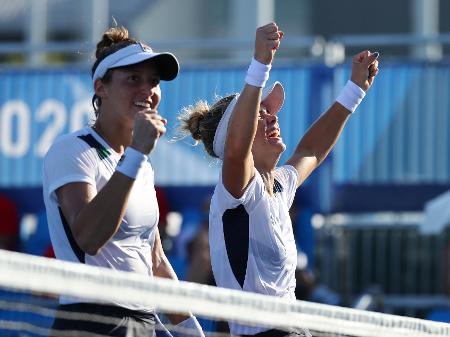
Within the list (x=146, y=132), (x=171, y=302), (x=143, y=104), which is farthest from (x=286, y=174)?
(x=171, y=302)

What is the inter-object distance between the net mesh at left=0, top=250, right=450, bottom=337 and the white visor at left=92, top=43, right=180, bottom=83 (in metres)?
0.95

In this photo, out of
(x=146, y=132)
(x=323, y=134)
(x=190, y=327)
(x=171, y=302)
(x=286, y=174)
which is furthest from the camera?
(x=323, y=134)

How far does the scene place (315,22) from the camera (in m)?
20.3

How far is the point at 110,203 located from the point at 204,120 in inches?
47.3

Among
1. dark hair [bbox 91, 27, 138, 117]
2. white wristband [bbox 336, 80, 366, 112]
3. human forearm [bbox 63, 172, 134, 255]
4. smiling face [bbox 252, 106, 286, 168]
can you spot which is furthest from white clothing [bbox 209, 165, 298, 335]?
white wristband [bbox 336, 80, 366, 112]

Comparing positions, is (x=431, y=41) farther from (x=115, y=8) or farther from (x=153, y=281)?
(x=115, y=8)

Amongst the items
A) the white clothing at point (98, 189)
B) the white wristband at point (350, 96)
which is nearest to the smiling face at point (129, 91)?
the white clothing at point (98, 189)

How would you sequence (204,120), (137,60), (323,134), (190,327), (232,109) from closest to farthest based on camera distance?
(137,60) → (232,109) → (190,327) → (204,120) → (323,134)

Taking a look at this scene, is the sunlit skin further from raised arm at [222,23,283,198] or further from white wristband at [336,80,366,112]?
white wristband at [336,80,366,112]

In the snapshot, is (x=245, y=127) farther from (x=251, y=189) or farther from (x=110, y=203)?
(x=110, y=203)

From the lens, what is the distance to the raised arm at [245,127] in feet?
16.3

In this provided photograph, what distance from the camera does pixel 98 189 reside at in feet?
15.9

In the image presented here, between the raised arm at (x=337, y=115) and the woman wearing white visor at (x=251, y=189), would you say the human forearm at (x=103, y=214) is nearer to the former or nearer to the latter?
the woman wearing white visor at (x=251, y=189)

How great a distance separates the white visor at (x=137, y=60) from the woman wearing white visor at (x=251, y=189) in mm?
299
